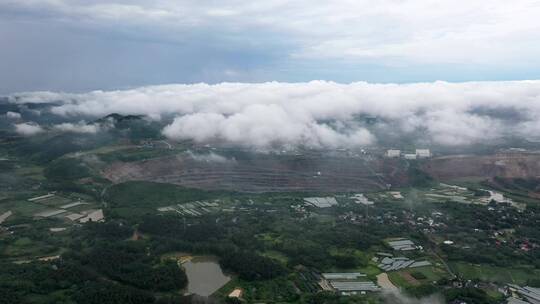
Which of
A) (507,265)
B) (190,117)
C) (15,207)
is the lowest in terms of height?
(507,265)

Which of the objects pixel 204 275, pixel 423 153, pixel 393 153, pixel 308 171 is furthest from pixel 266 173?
pixel 204 275

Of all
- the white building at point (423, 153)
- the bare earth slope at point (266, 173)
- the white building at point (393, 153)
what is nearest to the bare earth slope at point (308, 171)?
the bare earth slope at point (266, 173)

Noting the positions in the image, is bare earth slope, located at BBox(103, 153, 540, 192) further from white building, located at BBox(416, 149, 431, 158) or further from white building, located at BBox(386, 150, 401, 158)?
white building, located at BBox(386, 150, 401, 158)

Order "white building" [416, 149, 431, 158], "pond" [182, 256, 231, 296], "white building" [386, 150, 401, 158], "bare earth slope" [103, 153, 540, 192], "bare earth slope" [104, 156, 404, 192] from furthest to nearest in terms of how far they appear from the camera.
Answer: "white building" [416, 149, 431, 158], "white building" [386, 150, 401, 158], "bare earth slope" [103, 153, 540, 192], "bare earth slope" [104, 156, 404, 192], "pond" [182, 256, 231, 296]

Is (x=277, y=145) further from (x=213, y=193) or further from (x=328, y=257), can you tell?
(x=328, y=257)

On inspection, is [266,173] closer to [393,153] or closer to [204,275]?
[393,153]

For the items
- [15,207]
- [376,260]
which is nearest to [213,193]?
[15,207]

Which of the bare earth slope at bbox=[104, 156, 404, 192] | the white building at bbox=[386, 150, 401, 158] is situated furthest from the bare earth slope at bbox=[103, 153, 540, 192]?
the white building at bbox=[386, 150, 401, 158]

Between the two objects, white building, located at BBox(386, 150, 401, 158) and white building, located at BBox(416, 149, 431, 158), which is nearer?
white building, located at BBox(386, 150, 401, 158)

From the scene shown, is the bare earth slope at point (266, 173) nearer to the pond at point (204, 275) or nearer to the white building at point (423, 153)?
the white building at point (423, 153)
